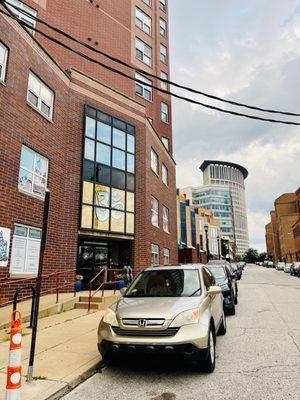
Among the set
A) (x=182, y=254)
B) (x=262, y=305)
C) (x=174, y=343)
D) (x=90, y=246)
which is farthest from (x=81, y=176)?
(x=182, y=254)

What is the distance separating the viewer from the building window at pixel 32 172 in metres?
12.3

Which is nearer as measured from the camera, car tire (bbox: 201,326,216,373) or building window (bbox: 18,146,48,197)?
car tire (bbox: 201,326,216,373)

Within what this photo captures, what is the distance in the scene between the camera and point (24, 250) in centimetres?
1188

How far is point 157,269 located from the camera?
22.5 ft

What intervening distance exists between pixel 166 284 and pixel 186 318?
1424mm

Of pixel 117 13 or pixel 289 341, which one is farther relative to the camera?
pixel 117 13

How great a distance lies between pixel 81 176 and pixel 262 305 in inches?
377

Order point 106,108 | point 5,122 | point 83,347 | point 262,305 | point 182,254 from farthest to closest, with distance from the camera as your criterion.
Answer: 1. point 182,254
2. point 106,108
3. point 262,305
4. point 5,122
5. point 83,347

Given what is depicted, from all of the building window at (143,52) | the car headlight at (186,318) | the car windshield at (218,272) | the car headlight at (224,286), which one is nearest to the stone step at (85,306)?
the car windshield at (218,272)

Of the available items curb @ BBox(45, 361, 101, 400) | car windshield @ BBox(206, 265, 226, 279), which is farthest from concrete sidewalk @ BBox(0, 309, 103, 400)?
car windshield @ BBox(206, 265, 226, 279)

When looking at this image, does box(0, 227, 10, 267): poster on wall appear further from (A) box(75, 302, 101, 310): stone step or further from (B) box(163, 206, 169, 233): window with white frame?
(B) box(163, 206, 169, 233): window with white frame

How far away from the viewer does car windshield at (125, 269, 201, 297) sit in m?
5.98

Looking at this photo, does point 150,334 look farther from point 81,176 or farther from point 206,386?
point 81,176

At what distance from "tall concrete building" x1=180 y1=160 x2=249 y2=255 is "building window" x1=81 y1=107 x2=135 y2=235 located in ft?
463
